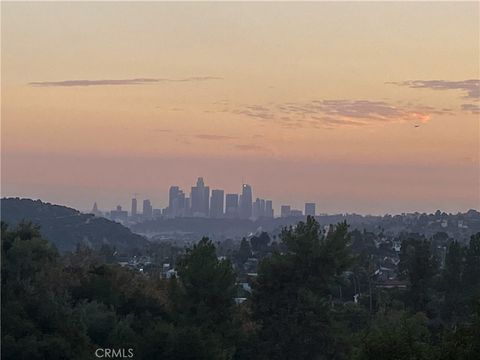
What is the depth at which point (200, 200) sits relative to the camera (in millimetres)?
125688

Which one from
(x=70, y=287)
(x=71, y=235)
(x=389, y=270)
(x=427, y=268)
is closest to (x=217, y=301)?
(x=70, y=287)

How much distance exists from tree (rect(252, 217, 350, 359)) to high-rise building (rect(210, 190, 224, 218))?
101m

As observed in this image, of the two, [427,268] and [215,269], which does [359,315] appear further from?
[215,269]

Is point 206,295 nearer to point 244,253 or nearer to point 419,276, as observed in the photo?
point 419,276

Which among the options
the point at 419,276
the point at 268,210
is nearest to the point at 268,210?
the point at 268,210

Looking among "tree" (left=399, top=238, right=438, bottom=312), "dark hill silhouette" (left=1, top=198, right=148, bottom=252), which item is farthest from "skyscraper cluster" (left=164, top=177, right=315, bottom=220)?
"tree" (left=399, top=238, right=438, bottom=312)

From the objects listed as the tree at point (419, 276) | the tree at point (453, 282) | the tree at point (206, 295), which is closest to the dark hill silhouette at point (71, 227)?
the tree at point (419, 276)

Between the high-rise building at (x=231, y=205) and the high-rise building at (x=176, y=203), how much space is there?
6.18 meters

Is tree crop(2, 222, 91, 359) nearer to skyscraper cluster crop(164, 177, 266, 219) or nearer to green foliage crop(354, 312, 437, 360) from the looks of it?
green foliage crop(354, 312, 437, 360)

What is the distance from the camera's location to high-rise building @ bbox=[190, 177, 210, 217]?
124750mm

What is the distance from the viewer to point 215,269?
22141 millimetres

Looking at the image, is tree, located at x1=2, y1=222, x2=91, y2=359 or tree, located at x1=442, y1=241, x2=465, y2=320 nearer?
tree, located at x1=2, y1=222, x2=91, y2=359

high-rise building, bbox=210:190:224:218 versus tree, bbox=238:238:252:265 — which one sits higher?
high-rise building, bbox=210:190:224:218

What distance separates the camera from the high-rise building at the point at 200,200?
12475cm
